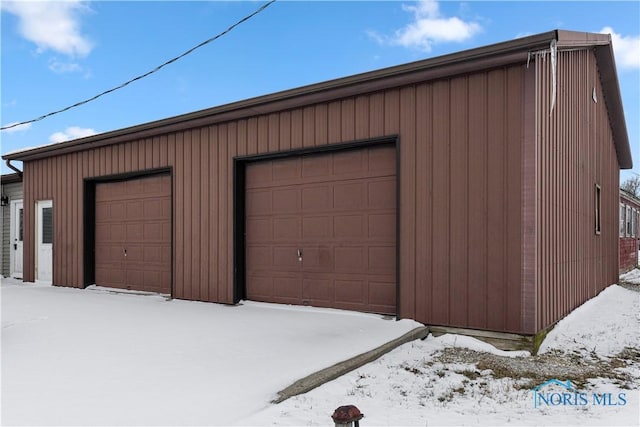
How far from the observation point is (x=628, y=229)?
1606 centimetres

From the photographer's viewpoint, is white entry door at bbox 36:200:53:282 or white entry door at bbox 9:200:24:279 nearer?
white entry door at bbox 36:200:53:282

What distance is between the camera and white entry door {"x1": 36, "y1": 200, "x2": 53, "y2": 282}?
33.6 feet

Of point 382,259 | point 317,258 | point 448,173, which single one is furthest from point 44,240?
point 448,173

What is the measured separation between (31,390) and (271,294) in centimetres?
400

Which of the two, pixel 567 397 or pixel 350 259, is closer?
pixel 567 397

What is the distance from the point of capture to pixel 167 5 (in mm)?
8914

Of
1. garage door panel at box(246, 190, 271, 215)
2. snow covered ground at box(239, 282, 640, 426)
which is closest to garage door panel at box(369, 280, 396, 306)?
snow covered ground at box(239, 282, 640, 426)

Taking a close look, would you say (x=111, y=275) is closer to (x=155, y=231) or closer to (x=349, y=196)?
(x=155, y=231)

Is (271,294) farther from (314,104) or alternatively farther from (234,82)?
(234,82)

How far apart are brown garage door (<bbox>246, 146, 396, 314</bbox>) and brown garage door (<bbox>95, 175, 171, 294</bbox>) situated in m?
2.06

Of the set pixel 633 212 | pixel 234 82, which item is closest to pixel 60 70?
pixel 234 82

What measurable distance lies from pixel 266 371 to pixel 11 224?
11131mm

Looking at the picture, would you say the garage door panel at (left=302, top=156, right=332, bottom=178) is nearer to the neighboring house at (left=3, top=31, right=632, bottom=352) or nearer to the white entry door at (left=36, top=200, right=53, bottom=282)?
the neighboring house at (left=3, top=31, right=632, bottom=352)

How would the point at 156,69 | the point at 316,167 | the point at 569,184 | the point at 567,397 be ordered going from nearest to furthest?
the point at 567,397, the point at 569,184, the point at 316,167, the point at 156,69
